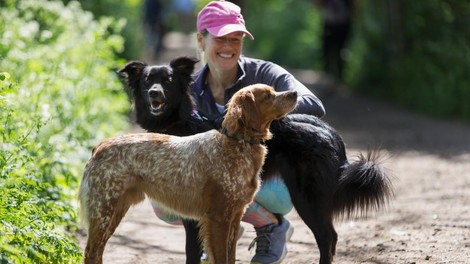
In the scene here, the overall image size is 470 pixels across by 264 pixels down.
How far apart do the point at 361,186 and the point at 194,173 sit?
1.21 metres

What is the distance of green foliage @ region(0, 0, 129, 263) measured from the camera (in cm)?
523

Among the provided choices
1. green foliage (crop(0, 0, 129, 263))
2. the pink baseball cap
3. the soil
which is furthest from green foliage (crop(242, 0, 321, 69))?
the pink baseball cap

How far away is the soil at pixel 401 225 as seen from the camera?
6500 mm

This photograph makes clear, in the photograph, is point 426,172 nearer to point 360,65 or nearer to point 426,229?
point 426,229

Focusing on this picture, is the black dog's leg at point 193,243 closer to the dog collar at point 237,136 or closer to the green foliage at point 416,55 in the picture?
the dog collar at point 237,136

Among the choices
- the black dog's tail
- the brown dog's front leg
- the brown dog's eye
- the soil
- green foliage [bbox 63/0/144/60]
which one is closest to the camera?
the brown dog's front leg

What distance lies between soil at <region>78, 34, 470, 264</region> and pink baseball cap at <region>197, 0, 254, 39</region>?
1434 mm

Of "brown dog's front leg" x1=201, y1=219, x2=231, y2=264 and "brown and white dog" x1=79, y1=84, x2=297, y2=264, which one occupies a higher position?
"brown and white dog" x1=79, y1=84, x2=297, y2=264

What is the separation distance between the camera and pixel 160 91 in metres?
5.88

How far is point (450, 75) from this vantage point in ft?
49.5

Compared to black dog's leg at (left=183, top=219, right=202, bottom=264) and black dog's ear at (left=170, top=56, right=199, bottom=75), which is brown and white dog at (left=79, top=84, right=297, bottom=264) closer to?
black dog's leg at (left=183, top=219, right=202, bottom=264)

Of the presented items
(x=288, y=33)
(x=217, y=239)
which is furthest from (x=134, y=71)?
(x=288, y=33)

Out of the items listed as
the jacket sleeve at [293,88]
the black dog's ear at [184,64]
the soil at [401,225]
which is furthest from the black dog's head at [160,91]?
the soil at [401,225]

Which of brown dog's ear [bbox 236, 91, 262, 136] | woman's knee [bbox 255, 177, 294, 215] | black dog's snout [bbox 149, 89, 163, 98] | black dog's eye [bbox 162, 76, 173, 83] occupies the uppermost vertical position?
black dog's eye [bbox 162, 76, 173, 83]
